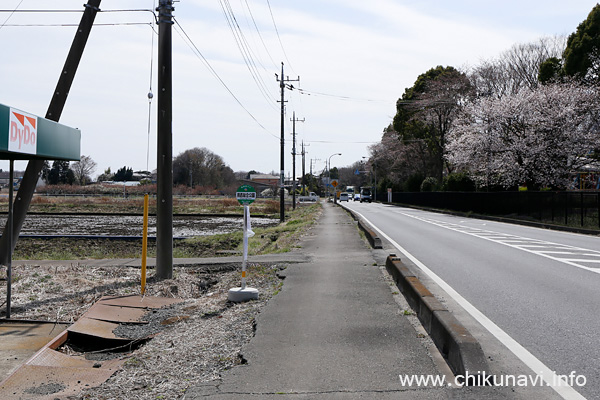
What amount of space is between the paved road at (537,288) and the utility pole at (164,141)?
18.5 ft

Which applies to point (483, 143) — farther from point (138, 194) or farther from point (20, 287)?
point (138, 194)

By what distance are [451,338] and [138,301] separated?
18.2 ft

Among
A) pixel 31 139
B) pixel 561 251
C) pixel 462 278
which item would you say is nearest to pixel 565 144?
pixel 561 251

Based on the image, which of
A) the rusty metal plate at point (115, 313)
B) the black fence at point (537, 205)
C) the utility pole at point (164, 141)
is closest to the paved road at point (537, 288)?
the rusty metal plate at point (115, 313)

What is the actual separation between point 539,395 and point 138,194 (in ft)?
307

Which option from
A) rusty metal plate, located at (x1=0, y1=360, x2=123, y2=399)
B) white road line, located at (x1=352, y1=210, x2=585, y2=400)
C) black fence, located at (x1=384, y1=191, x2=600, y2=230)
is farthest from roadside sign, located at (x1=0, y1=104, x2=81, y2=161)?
black fence, located at (x1=384, y1=191, x2=600, y2=230)

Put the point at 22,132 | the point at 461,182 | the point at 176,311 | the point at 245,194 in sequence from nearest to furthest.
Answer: the point at 22,132 → the point at 176,311 → the point at 245,194 → the point at 461,182

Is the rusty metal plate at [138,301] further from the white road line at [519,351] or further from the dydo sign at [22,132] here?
the white road line at [519,351]

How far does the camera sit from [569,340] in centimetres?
614

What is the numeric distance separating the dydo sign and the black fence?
23.2 m

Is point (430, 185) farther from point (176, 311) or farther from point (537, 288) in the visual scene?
point (176, 311)

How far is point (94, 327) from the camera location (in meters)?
7.25

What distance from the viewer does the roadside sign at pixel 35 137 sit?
6.96 metres

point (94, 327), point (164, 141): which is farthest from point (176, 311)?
point (164, 141)
